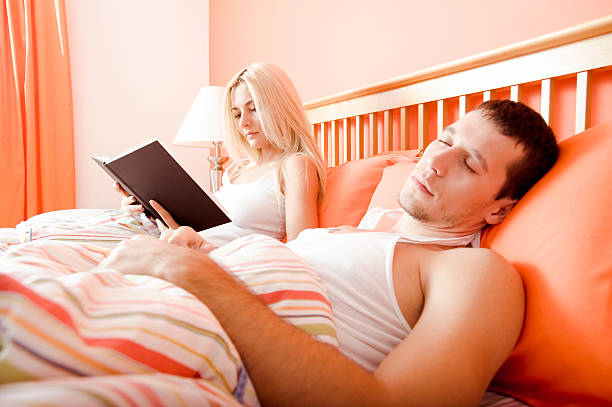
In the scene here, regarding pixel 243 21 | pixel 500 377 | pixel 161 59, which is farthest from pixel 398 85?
Result: pixel 161 59

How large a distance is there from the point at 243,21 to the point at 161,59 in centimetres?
72

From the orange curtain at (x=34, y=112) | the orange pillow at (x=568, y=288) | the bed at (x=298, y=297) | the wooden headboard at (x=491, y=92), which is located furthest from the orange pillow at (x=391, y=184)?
the orange curtain at (x=34, y=112)

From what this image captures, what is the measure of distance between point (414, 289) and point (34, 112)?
289 cm

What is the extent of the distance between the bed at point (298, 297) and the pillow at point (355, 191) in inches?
4.6

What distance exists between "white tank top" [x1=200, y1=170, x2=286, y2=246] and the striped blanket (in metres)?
1.02

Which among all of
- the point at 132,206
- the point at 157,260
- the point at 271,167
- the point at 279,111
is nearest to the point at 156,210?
the point at 132,206

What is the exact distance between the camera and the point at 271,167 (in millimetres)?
1718

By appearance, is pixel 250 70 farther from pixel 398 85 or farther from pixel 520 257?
pixel 520 257

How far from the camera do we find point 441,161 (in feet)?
2.84

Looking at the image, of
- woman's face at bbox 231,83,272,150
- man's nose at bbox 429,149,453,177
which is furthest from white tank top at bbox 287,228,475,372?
woman's face at bbox 231,83,272,150

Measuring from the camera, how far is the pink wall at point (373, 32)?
1.31 m

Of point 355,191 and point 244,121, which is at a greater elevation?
point 244,121

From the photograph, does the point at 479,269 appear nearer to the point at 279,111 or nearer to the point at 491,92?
the point at 491,92

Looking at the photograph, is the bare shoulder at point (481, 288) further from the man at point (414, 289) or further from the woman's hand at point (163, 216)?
the woman's hand at point (163, 216)
